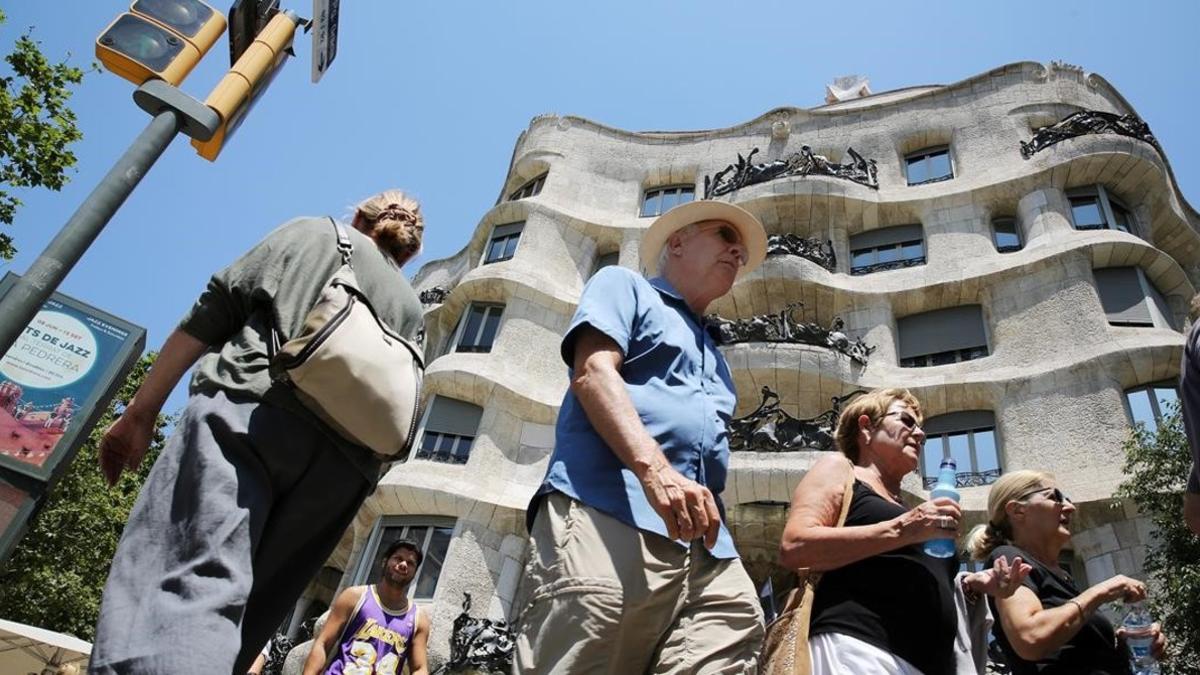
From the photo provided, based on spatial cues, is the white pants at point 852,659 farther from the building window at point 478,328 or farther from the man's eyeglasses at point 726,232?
the building window at point 478,328

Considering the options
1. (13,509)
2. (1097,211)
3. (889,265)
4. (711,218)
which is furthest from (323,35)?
(1097,211)

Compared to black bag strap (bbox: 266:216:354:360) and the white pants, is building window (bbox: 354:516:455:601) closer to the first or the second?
black bag strap (bbox: 266:216:354:360)

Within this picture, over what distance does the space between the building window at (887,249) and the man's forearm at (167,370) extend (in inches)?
716

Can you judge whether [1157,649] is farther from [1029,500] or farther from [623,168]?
[623,168]

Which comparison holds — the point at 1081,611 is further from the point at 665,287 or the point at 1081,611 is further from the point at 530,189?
the point at 530,189

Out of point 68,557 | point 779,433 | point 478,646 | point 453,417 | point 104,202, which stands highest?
point 453,417

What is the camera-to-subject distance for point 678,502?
2324 millimetres

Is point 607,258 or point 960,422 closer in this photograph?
point 960,422

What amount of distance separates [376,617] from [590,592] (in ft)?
11.2

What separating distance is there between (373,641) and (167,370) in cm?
296

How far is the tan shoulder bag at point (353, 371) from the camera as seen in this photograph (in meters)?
2.59

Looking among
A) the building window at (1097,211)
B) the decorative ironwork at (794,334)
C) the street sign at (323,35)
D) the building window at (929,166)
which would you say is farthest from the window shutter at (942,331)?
the street sign at (323,35)

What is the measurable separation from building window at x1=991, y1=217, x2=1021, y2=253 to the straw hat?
16.6m

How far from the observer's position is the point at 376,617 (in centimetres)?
536
